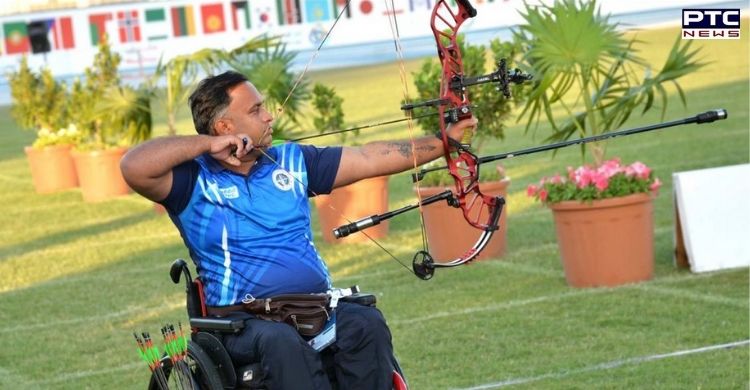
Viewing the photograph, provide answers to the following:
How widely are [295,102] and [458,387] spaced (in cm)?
639

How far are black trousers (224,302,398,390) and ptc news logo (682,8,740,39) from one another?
1452 mm

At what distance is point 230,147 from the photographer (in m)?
4.75

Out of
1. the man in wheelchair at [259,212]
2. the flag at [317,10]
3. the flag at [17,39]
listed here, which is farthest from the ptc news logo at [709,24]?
the flag at [17,39]

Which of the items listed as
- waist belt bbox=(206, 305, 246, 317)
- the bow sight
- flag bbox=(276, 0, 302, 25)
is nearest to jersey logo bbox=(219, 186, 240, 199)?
waist belt bbox=(206, 305, 246, 317)

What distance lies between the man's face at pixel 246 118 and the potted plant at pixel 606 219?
3.96 metres

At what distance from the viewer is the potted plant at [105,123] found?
1586 centimetres

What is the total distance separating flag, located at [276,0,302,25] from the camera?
118 feet

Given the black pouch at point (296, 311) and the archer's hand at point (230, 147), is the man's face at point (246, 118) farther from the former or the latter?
the black pouch at point (296, 311)

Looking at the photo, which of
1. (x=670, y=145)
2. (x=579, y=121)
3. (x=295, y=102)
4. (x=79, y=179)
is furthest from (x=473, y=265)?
(x=79, y=179)

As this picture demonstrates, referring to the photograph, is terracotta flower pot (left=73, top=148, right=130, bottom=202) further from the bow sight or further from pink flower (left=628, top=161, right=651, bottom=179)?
the bow sight

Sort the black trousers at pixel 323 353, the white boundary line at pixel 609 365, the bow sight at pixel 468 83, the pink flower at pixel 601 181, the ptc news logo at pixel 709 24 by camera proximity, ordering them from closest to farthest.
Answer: the bow sight at pixel 468 83 → the black trousers at pixel 323 353 → the ptc news logo at pixel 709 24 → the white boundary line at pixel 609 365 → the pink flower at pixel 601 181

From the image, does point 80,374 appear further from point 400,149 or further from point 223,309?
point 400,149

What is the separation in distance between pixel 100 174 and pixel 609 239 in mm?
9656

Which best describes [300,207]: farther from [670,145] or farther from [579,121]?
[670,145]
